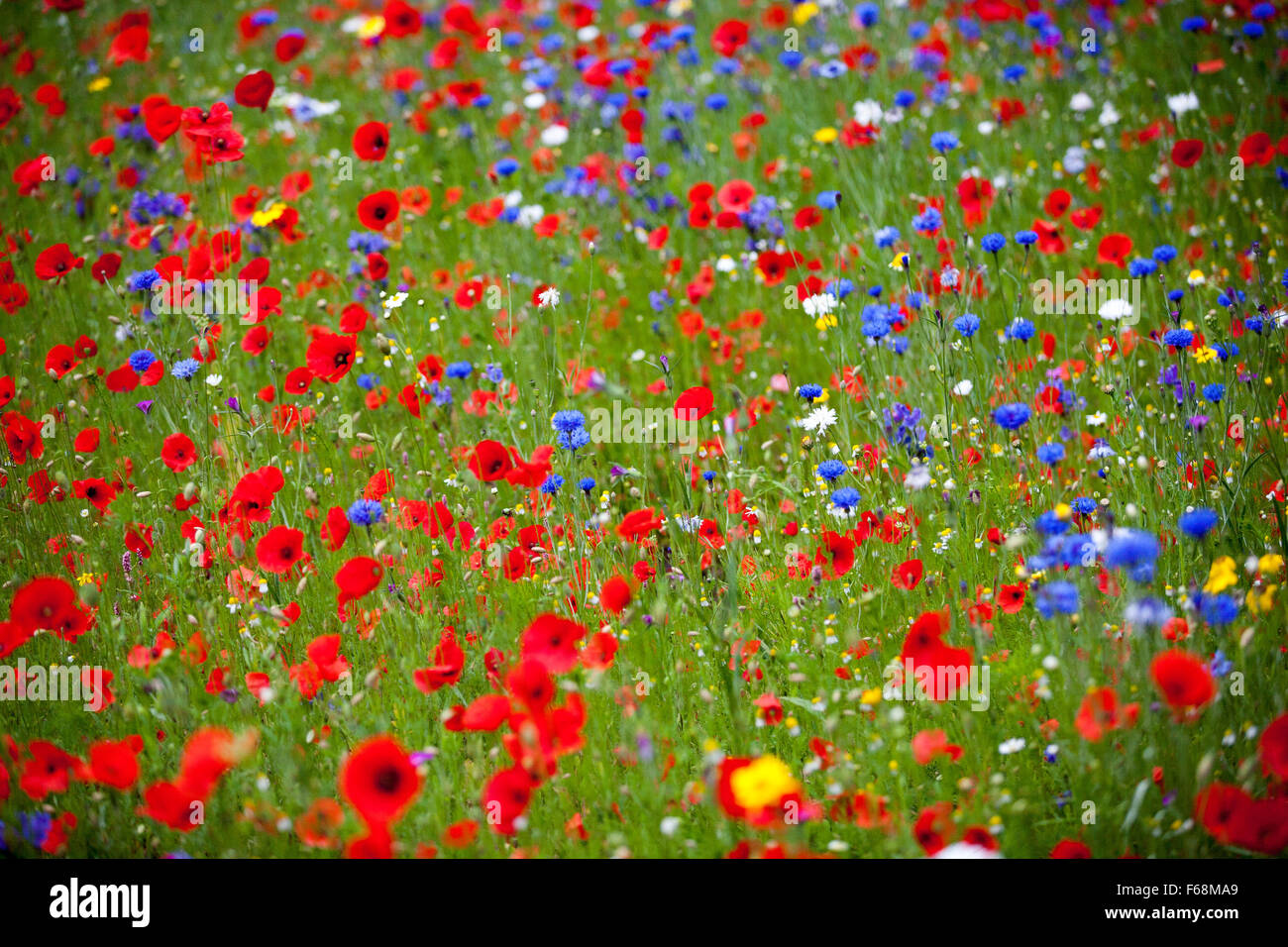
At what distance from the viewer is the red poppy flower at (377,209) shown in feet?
11.9

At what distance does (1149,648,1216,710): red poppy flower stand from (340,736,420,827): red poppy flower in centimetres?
132

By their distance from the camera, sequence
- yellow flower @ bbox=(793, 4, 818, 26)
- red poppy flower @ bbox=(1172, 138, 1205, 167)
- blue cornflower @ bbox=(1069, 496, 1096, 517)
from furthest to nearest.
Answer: yellow flower @ bbox=(793, 4, 818, 26) < red poppy flower @ bbox=(1172, 138, 1205, 167) < blue cornflower @ bbox=(1069, 496, 1096, 517)

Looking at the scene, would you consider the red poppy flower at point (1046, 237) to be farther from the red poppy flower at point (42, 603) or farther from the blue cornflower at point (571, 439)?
the red poppy flower at point (42, 603)

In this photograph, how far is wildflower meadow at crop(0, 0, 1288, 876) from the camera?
79.7 inches

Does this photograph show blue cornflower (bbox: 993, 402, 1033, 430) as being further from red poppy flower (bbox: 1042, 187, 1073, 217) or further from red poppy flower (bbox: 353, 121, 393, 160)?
red poppy flower (bbox: 353, 121, 393, 160)

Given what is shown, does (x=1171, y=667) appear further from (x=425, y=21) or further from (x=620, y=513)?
(x=425, y=21)

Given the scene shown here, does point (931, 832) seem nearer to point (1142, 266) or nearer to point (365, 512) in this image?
point (365, 512)

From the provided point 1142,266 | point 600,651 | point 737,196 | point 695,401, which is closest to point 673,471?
point 695,401

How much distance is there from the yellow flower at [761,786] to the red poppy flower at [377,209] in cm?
270

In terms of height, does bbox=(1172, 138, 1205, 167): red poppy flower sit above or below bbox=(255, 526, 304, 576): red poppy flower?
above

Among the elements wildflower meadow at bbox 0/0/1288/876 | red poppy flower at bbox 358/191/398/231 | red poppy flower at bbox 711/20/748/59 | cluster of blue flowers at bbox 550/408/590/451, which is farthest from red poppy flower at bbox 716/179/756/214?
cluster of blue flowers at bbox 550/408/590/451

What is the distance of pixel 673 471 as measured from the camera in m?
3.28

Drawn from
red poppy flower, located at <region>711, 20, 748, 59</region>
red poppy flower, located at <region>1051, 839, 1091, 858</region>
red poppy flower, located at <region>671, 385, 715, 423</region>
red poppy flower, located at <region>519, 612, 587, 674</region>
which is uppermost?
A: red poppy flower, located at <region>711, 20, 748, 59</region>

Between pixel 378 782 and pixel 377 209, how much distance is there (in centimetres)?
254
